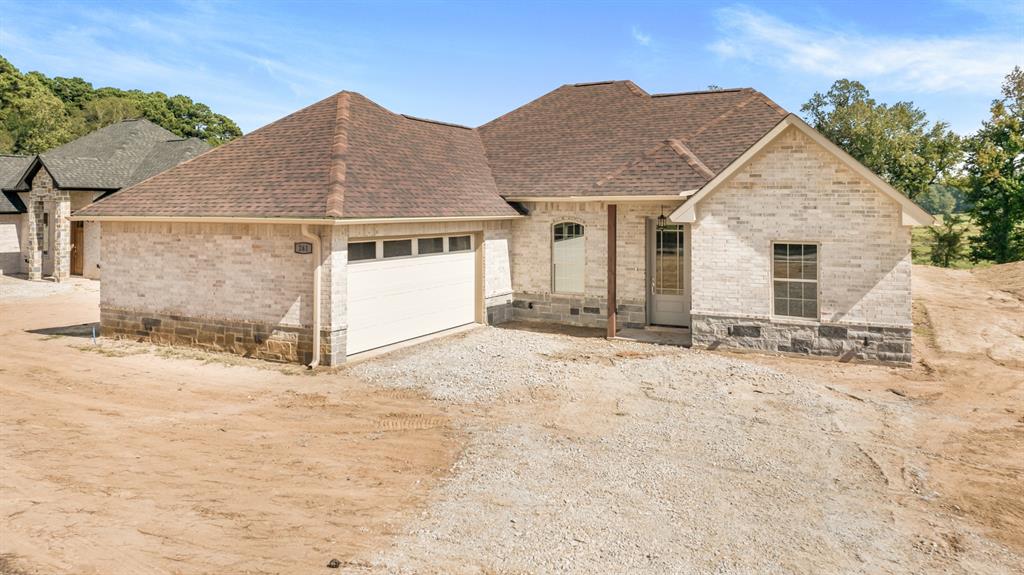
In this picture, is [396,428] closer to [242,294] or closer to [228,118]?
[242,294]

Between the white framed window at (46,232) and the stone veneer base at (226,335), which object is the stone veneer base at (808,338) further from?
the white framed window at (46,232)

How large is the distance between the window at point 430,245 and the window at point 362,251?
166 cm

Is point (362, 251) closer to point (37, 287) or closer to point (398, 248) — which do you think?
point (398, 248)

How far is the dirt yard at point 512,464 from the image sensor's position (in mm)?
5973

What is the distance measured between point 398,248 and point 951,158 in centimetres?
4155

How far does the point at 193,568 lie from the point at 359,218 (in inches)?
334

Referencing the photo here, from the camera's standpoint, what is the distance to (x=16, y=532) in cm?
616

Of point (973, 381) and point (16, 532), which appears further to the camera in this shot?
point (973, 381)

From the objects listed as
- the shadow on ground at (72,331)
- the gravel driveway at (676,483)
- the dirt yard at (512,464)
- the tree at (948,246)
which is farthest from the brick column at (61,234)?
the tree at (948,246)

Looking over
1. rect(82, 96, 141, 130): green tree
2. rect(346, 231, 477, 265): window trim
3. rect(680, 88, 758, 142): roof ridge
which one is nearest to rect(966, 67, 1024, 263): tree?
rect(680, 88, 758, 142): roof ridge

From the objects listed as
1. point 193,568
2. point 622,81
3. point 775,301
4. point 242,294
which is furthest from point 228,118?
point 193,568

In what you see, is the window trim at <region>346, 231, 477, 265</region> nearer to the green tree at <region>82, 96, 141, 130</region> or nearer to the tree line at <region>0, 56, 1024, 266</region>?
the tree line at <region>0, 56, 1024, 266</region>

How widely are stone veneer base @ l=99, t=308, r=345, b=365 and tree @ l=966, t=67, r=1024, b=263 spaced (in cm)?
3604

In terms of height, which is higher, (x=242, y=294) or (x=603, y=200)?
(x=603, y=200)
